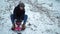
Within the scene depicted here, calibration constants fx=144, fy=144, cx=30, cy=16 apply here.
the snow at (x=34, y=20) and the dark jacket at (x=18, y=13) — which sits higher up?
the dark jacket at (x=18, y=13)

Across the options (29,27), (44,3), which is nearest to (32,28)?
(29,27)

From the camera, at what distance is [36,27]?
Answer: 580 cm

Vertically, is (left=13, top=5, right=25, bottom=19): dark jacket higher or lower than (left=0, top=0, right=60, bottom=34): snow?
higher

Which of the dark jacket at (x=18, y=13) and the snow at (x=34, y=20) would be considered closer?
the dark jacket at (x=18, y=13)

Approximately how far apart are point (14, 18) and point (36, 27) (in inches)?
46.3

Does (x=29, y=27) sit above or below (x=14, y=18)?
below

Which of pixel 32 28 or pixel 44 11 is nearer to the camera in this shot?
pixel 32 28

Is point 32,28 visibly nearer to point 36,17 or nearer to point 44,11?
point 36,17

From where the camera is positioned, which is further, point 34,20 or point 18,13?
point 34,20

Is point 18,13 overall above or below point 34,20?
above

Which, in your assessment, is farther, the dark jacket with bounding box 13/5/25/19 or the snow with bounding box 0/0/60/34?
the snow with bounding box 0/0/60/34

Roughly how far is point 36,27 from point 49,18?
3.15 feet

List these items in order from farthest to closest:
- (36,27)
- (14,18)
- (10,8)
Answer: (10,8)
(36,27)
(14,18)

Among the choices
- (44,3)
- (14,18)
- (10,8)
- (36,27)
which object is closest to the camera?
(14,18)
